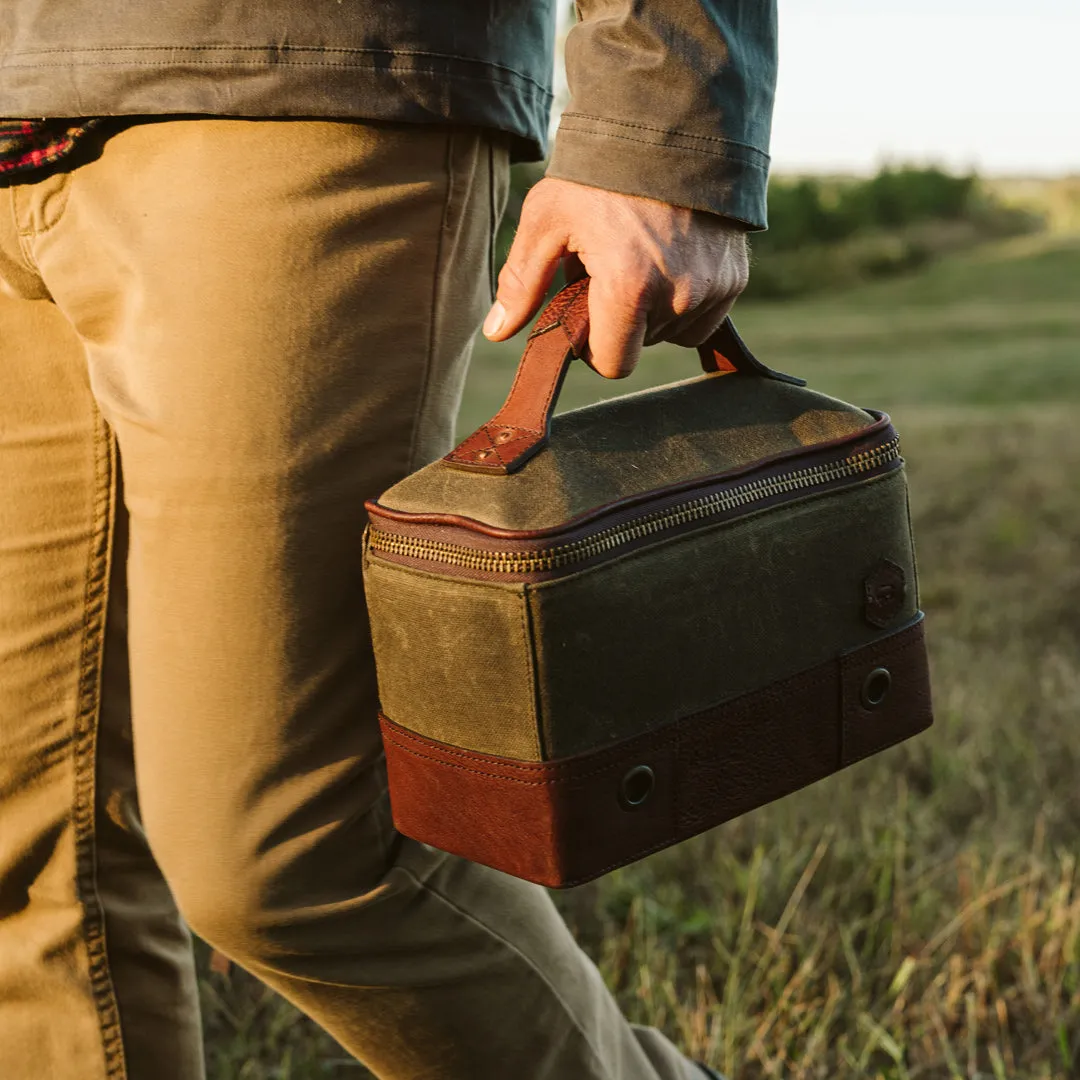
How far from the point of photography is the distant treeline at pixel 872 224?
21972 millimetres

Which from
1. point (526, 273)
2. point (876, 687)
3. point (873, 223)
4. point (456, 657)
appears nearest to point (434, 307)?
point (526, 273)

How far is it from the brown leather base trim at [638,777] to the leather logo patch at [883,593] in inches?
1.1

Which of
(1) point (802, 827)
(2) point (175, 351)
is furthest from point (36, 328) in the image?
(1) point (802, 827)

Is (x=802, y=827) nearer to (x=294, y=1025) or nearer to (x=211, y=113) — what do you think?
(x=294, y=1025)

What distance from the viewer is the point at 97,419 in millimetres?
1466

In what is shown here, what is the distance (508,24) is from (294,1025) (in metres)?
1.51

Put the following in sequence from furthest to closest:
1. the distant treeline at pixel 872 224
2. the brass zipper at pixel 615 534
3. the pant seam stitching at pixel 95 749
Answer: the distant treeline at pixel 872 224
the pant seam stitching at pixel 95 749
the brass zipper at pixel 615 534

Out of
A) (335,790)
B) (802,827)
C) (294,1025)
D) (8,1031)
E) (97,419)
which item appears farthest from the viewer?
(802,827)

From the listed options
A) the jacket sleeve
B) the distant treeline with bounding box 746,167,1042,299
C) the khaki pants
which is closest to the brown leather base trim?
the khaki pants

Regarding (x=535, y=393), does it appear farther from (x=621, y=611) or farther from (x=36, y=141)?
(x=36, y=141)

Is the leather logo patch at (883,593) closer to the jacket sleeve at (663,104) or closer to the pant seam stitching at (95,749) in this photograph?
the jacket sleeve at (663,104)

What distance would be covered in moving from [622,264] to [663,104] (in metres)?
0.15

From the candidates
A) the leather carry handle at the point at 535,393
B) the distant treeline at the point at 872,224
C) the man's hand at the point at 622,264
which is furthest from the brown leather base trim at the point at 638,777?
the distant treeline at the point at 872,224

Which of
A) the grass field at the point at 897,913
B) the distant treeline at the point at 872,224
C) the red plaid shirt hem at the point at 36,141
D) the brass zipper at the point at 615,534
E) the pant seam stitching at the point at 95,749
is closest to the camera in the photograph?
the brass zipper at the point at 615,534
